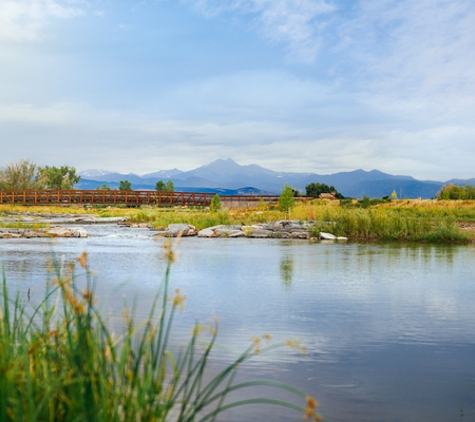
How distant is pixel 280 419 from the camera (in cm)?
287

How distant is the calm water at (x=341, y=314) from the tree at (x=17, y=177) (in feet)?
136

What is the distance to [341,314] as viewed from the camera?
523 cm

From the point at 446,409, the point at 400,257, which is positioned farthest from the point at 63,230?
the point at 446,409

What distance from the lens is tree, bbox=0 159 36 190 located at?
49.3 metres

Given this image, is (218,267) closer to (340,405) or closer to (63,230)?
(340,405)

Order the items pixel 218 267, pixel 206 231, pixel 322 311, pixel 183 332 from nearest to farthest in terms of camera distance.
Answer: pixel 183 332
pixel 322 311
pixel 218 267
pixel 206 231

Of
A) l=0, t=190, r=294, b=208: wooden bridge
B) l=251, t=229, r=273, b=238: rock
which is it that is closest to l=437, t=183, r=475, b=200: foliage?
l=0, t=190, r=294, b=208: wooden bridge

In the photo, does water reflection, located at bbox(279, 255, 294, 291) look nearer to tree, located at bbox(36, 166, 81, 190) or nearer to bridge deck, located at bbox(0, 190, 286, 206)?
bridge deck, located at bbox(0, 190, 286, 206)

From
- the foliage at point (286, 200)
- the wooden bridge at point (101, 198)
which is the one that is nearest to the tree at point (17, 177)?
the wooden bridge at point (101, 198)

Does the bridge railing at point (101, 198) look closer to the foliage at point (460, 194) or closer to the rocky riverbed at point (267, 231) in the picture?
the foliage at point (460, 194)

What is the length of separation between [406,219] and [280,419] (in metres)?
13.5

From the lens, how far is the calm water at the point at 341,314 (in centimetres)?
317

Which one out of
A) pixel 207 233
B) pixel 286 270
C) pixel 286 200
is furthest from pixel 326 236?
pixel 286 270

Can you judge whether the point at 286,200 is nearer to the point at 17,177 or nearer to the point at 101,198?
the point at 101,198
